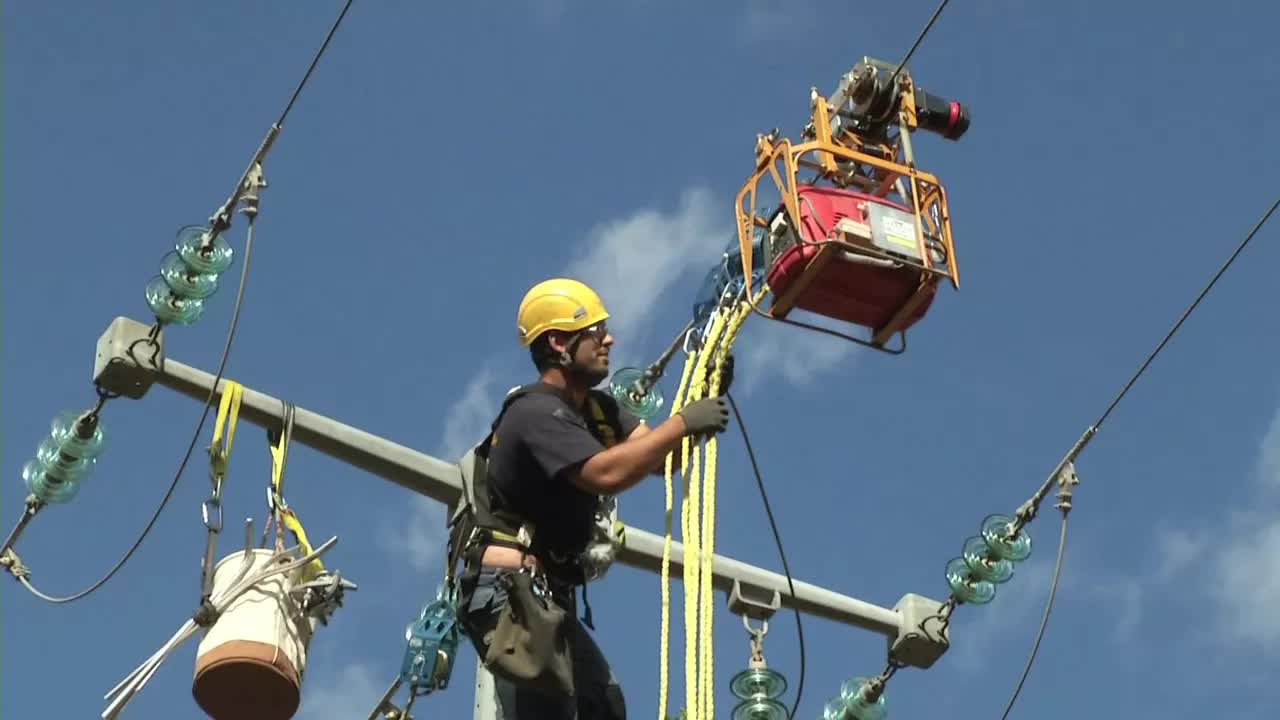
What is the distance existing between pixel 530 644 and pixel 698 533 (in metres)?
0.77

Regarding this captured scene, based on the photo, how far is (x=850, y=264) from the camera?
10039 millimetres

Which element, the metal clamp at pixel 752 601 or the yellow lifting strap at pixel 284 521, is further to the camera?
the metal clamp at pixel 752 601

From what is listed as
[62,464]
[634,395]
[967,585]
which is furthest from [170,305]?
[967,585]

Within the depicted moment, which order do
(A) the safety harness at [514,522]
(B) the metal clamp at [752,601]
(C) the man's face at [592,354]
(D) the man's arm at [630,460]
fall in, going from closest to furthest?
(D) the man's arm at [630,460]
(A) the safety harness at [514,522]
(C) the man's face at [592,354]
(B) the metal clamp at [752,601]

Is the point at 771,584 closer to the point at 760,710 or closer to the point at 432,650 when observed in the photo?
the point at 760,710

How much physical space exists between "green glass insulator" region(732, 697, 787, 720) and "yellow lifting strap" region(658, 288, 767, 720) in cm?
160

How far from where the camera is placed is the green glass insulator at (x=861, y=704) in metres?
12.2

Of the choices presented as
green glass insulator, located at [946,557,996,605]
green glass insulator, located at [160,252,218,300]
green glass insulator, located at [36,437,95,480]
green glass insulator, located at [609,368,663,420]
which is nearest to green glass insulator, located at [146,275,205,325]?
green glass insulator, located at [160,252,218,300]

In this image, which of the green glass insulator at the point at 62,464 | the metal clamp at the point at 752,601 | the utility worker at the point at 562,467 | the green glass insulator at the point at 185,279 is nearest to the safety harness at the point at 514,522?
the utility worker at the point at 562,467

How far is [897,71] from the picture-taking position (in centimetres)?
1077

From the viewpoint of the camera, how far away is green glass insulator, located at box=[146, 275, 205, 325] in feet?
36.8

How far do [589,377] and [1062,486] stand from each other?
10.5ft

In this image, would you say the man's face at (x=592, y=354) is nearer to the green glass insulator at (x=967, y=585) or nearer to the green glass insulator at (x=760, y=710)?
the green glass insulator at (x=760, y=710)

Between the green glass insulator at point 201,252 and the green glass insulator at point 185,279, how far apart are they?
20 millimetres
